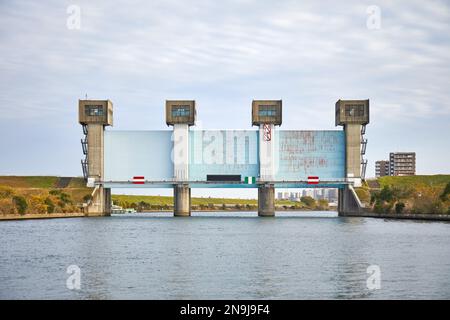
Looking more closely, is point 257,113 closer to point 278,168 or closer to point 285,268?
point 278,168

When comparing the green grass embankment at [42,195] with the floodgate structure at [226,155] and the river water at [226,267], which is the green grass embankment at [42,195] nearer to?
the floodgate structure at [226,155]

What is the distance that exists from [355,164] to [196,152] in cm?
3370

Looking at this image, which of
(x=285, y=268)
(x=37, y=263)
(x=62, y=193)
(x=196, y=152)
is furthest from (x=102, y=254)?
(x=62, y=193)

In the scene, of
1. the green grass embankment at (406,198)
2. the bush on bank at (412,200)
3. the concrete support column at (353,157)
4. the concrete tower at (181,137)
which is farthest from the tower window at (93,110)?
the bush on bank at (412,200)

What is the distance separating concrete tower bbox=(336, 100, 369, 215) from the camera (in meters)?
146

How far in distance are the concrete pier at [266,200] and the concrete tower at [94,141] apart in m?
34.5

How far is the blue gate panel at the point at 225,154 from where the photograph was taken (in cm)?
14412

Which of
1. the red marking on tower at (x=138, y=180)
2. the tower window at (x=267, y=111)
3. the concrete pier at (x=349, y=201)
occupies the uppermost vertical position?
the tower window at (x=267, y=111)

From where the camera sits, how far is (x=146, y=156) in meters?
147

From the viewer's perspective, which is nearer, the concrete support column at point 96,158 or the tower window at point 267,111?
the tower window at point 267,111

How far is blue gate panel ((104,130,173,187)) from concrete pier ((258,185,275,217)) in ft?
64.4

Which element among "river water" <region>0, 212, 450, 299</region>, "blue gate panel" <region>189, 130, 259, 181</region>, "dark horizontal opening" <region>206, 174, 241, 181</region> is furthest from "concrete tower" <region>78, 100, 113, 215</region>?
"river water" <region>0, 212, 450, 299</region>

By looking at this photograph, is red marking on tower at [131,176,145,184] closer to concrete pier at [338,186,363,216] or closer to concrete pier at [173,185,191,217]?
concrete pier at [173,185,191,217]

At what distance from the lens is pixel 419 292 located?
37.7m
